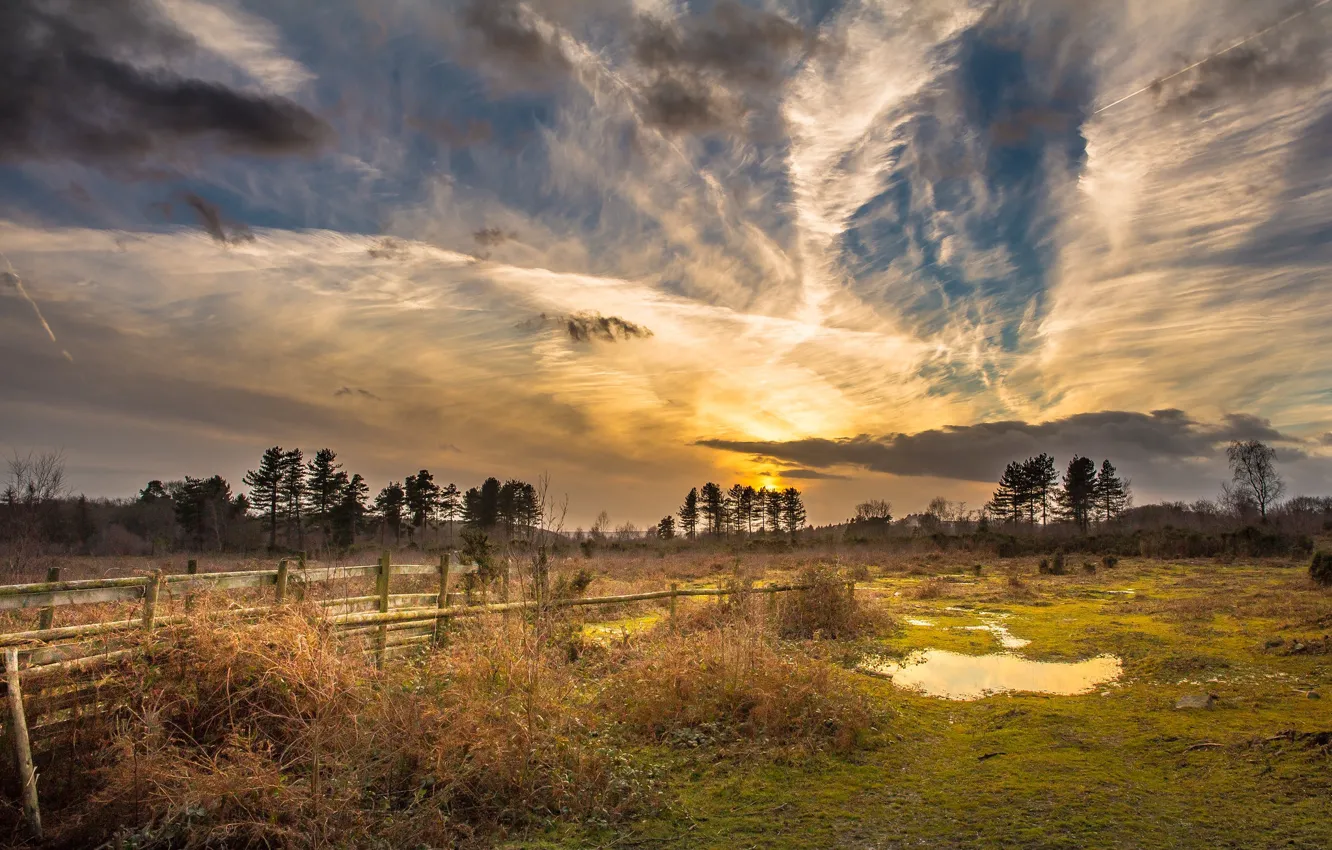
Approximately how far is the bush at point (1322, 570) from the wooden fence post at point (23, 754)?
2853cm

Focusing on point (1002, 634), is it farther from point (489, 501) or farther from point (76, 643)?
point (489, 501)

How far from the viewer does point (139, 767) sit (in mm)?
5609

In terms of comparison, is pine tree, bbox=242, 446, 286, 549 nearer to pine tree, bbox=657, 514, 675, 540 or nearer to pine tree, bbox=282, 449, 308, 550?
pine tree, bbox=282, 449, 308, 550

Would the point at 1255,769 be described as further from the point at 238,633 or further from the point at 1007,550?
the point at 1007,550

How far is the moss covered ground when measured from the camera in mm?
6020

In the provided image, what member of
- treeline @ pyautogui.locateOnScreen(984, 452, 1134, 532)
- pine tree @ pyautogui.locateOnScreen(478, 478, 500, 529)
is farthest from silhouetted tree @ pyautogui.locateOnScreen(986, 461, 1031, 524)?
pine tree @ pyautogui.locateOnScreen(478, 478, 500, 529)

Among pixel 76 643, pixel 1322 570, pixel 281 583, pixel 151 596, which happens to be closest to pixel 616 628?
pixel 281 583

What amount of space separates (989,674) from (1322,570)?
630 inches

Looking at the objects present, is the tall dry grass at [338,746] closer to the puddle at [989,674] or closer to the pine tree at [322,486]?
the puddle at [989,674]

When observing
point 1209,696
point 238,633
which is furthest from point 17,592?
point 1209,696

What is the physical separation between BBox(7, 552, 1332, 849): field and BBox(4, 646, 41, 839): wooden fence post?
0.84 feet

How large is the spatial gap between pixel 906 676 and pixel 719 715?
16.4 ft

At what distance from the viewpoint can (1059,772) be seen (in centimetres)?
739

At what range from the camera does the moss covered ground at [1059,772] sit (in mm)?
6020
